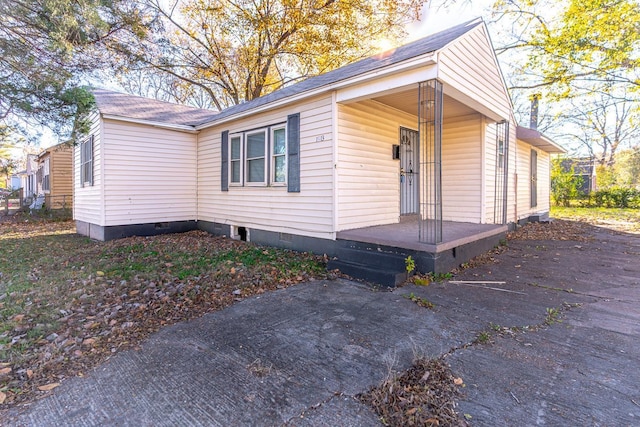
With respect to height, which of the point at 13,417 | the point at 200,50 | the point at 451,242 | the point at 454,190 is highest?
the point at 200,50

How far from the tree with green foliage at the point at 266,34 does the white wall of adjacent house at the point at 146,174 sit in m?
5.48

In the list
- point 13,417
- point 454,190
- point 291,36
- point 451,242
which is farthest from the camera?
point 291,36

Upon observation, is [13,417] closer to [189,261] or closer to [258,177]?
[189,261]

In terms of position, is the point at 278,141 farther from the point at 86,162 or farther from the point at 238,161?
the point at 86,162

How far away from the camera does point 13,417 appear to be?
1909 mm

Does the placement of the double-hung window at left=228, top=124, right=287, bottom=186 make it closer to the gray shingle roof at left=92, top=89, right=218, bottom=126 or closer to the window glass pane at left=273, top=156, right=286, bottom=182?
the window glass pane at left=273, top=156, right=286, bottom=182

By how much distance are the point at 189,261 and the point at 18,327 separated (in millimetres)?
2578

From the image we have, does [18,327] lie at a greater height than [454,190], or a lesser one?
lesser

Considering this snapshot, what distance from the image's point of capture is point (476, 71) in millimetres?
5797

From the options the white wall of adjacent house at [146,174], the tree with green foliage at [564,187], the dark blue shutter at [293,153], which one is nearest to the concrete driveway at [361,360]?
the dark blue shutter at [293,153]

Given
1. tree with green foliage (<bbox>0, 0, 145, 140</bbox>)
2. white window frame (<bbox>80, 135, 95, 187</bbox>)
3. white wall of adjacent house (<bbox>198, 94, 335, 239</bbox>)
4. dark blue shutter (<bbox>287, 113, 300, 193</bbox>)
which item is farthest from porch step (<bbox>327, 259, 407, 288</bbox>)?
white window frame (<bbox>80, 135, 95, 187</bbox>)

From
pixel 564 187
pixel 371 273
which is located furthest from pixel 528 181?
pixel 564 187

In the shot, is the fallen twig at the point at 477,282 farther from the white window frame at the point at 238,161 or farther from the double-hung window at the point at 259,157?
the white window frame at the point at 238,161

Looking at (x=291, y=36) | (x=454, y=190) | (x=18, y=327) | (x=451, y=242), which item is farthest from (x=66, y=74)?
(x=291, y=36)
